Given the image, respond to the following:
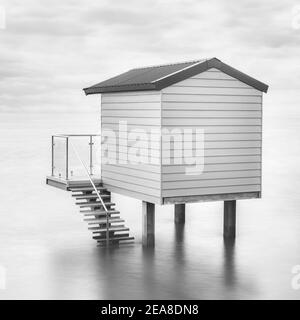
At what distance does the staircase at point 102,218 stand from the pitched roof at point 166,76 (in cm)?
319

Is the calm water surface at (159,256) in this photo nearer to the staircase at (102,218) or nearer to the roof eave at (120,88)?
the staircase at (102,218)

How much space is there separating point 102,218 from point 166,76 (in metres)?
5.08

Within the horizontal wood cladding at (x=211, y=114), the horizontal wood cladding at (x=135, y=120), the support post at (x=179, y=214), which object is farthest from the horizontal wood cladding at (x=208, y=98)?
the support post at (x=179, y=214)

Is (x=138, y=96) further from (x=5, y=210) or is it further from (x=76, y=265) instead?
(x=5, y=210)

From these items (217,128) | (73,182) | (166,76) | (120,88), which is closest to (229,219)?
(217,128)

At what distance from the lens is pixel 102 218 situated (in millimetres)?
21719

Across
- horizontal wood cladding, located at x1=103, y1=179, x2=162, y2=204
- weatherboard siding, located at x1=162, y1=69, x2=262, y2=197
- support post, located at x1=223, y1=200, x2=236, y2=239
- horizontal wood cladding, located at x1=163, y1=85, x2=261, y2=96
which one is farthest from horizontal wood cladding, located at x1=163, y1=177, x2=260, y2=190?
horizontal wood cladding, located at x1=163, y1=85, x2=261, y2=96

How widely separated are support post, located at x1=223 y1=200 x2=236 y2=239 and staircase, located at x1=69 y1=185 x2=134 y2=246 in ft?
9.79

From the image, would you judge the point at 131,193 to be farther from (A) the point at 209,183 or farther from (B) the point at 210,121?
(B) the point at 210,121

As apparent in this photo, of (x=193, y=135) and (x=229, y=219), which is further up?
(x=193, y=135)

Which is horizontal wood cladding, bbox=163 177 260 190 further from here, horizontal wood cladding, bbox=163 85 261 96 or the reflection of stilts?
horizontal wood cladding, bbox=163 85 261 96

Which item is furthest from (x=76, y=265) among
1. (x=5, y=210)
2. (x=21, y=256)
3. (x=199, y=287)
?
(x=5, y=210)

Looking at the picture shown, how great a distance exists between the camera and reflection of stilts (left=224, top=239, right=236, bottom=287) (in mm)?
17547

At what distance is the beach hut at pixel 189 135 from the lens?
1938 centimetres
